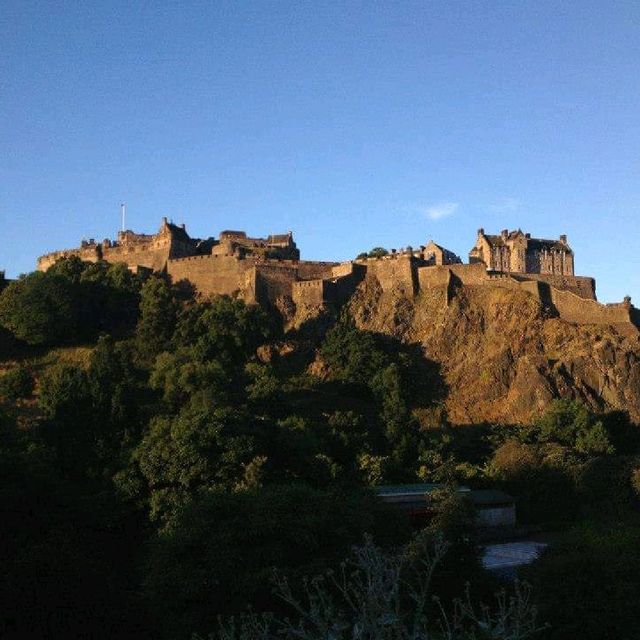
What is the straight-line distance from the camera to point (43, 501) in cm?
3909

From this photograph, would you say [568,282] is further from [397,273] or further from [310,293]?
[310,293]

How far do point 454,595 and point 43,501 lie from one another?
18.1m

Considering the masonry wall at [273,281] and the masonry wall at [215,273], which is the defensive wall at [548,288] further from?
the masonry wall at [215,273]

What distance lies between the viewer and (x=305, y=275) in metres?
75.3

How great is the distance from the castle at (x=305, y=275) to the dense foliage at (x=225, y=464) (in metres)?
2.73

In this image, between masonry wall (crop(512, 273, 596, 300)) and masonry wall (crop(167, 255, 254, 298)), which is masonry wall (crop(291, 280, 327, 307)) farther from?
masonry wall (crop(512, 273, 596, 300))

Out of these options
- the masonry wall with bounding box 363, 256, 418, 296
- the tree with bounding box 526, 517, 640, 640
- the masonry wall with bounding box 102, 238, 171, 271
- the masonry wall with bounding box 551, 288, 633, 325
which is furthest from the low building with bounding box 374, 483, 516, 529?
the masonry wall with bounding box 102, 238, 171, 271

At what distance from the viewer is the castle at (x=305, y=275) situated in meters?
72.2

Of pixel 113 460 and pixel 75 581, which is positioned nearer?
pixel 75 581

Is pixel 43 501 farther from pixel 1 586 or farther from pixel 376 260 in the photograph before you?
pixel 376 260

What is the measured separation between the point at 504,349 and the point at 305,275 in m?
17.3

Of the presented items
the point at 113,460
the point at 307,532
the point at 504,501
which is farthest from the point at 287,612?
the point at 504,501

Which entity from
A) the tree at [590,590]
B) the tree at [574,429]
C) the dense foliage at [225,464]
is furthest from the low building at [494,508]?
the tree at [590,590]

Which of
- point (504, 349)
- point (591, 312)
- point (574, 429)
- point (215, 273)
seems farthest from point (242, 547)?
point (591, 312)
